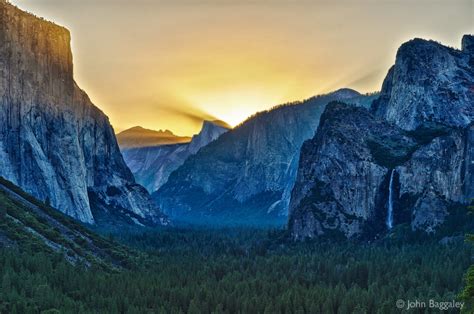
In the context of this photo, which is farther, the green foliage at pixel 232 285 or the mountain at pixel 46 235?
the mountain at pixel 46 235

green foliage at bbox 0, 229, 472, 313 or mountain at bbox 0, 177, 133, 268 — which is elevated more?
mountain at bbox 0, 177, 133, 268

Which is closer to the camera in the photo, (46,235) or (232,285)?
(232,285)

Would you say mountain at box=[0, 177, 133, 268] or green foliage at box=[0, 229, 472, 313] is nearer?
green foliage at box=[0, 229, 472, 313]

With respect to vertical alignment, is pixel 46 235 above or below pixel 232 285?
above

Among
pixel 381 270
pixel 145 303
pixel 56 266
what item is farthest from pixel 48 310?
pixel 381 270
